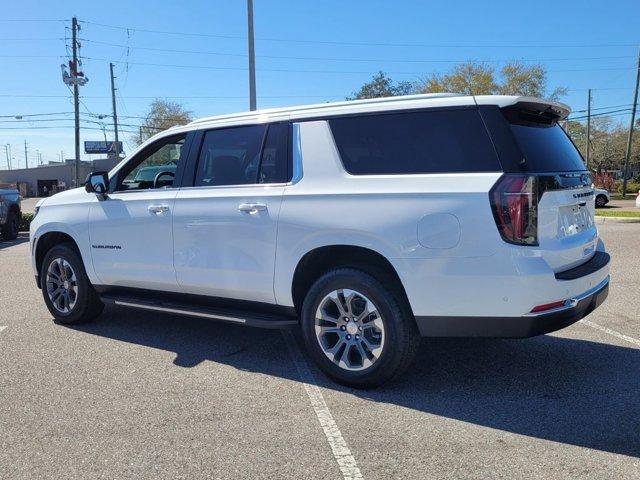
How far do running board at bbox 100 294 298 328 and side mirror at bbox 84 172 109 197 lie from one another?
1013 millimetres

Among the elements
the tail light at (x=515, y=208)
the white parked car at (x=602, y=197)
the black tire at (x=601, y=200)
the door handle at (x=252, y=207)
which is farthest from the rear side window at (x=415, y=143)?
the black tire at (x=601, y=200)

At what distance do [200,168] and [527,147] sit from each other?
2694 millimetres

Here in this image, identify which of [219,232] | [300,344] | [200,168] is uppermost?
[200,168]

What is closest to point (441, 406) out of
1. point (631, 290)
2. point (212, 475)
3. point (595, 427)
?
point (595, 427)

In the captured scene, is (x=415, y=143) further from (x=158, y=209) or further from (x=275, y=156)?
(x=158, y=209)

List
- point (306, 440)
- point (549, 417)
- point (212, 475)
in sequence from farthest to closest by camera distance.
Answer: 1. point (549, 417)
2. point (306, 440)
3. point (212, 475)

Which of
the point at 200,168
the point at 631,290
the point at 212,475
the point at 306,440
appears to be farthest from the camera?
the point at 631,290

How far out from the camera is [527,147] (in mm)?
3662

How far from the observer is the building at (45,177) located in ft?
244

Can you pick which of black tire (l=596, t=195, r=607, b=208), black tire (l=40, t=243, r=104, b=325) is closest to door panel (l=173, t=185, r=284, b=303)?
black tire (l=40, t=243, r=104, b=325)

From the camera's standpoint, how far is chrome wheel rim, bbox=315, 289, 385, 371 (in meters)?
3.92

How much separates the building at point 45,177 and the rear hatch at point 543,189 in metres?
75.6

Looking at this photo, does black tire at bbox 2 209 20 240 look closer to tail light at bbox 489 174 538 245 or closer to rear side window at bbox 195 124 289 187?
rear side window at bbox 195 124 289 187

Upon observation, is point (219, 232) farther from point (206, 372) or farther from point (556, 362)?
point (556, 362)
